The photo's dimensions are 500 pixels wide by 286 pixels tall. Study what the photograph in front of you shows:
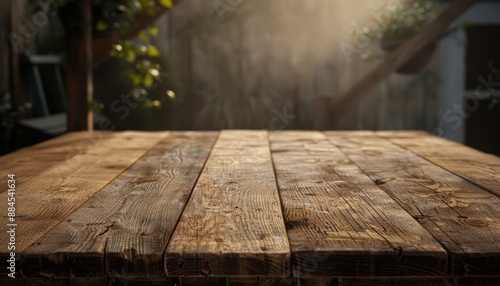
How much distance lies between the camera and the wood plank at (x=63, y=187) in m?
1.25

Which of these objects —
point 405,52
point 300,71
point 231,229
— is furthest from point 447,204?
point 300,71

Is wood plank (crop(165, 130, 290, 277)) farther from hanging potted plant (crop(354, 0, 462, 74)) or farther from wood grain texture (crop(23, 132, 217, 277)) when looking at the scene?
hanging potted plant (crop(354, 0, 462, 74))

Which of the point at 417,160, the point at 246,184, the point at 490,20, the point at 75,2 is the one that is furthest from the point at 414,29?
the point at 246,184

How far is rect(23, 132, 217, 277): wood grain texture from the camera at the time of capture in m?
1.06

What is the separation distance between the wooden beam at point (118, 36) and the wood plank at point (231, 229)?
5.43 feet

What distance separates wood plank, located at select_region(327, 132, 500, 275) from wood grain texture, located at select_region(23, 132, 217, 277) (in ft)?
1.52

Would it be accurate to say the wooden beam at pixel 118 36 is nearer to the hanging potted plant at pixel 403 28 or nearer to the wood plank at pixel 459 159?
the wood plank at pixel 459 159

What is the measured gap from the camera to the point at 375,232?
119 centimetres

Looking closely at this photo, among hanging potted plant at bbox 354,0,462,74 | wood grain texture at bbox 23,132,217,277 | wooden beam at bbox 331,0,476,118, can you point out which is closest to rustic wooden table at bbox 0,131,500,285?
wood grain texture at bbox 23,132,217,277

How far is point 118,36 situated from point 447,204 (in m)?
2.39

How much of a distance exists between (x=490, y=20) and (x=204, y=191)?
4689 millimetres

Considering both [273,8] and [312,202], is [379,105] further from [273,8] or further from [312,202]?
[312,202]

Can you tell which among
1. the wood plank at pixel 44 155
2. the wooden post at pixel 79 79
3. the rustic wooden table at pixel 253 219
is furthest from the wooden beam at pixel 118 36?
the rustic wooden table at pixel 253 219

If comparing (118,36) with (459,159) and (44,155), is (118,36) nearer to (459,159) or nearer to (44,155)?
(44,155)
